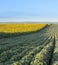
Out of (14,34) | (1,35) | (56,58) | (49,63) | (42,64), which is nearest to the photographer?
(42,64)

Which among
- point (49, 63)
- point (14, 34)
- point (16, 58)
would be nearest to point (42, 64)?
point (49, 63)

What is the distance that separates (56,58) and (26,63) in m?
3.36

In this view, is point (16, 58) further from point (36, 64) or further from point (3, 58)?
point (36, 64)

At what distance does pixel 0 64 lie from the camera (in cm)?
1532

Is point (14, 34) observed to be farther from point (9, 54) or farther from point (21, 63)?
point (21, 63)

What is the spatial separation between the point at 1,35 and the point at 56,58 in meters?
26.9

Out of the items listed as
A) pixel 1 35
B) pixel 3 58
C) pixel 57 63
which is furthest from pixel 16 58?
pixel 1 35

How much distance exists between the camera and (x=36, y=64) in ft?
50.6

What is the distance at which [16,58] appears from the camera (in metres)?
17.9

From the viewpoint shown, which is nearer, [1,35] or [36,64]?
[36,64]

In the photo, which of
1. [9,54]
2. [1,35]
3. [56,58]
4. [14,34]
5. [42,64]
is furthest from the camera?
[14,34]

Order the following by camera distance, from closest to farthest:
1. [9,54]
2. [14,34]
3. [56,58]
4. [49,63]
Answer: [49,63] → [56,58] → [9,54] → [14,34]

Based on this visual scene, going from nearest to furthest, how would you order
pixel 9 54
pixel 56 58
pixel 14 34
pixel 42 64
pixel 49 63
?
pixel 42 64 → pixel 49 63 → pixel 56 58 → pixel 9 54 → pixel 14 34

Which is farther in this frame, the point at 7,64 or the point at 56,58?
the point at 56,58
